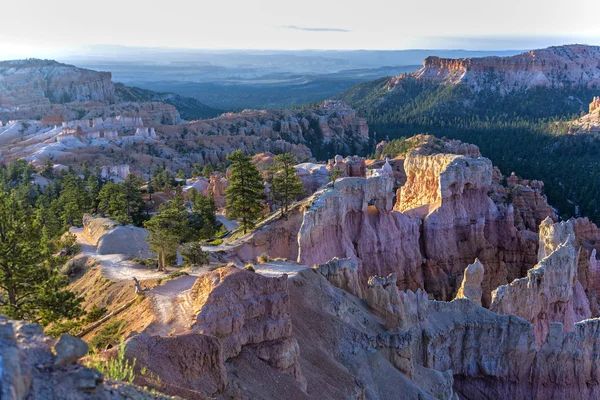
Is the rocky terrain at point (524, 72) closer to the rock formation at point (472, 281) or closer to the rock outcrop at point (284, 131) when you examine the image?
the rock outcrop at point (284, 131)

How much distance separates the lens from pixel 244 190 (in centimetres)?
2928

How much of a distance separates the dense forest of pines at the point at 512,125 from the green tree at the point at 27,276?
1959 inches

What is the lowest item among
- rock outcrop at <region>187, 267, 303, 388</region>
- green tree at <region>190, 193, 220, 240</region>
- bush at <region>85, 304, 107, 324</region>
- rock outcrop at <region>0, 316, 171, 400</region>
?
green tree at <region>190, 193, 220, 240</region>

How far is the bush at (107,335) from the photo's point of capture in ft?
40.9

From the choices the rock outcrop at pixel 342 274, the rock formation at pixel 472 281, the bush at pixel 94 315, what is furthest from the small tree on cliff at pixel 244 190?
the bush at pixel 94 315

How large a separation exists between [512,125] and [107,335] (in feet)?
350

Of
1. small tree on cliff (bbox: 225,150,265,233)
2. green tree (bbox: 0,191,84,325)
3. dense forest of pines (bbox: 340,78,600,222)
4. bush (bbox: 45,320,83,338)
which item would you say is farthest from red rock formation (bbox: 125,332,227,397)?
dense forest of pines (bbox: 340,78,600,222)

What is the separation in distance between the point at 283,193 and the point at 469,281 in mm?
13409

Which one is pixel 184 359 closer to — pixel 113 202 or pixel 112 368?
pixel 112 368

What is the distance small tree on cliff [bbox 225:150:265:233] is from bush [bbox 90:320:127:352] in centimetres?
1507

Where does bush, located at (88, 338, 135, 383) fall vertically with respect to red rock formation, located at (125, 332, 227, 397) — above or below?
above

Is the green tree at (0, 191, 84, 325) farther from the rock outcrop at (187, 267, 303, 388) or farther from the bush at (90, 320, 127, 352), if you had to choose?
the rock outcrop at (187, 267, 303, 388)

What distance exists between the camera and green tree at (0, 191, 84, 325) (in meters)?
15.2

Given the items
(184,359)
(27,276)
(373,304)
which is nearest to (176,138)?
(27,276)
